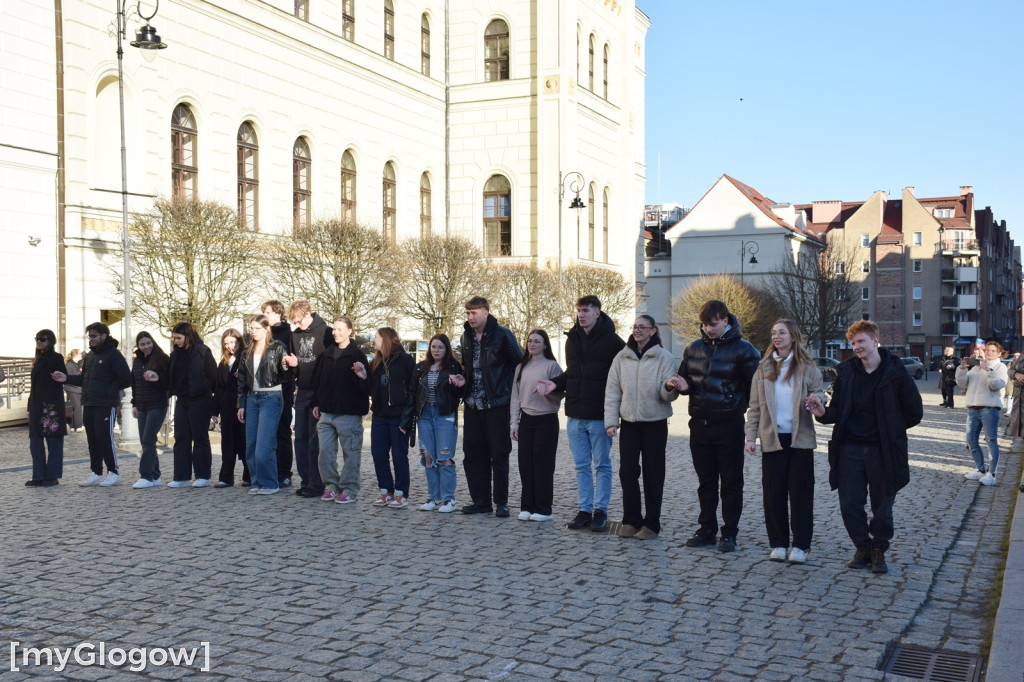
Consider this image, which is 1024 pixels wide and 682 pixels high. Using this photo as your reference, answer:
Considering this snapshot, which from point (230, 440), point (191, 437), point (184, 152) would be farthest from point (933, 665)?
point (184, 152)

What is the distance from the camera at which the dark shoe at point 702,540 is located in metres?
8.70

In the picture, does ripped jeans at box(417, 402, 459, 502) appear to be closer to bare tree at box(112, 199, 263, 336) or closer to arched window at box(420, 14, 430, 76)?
bare tree at box(112, 199, 263, 336)

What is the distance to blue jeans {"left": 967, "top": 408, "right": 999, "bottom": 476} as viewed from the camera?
13.3 metres

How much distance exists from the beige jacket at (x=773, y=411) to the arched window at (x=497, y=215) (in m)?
32.7

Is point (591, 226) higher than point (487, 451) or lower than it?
higher

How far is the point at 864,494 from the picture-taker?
806cm

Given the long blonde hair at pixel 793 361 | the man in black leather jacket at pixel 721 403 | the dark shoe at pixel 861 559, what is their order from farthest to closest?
the man in black leather jacket at pixel 721 403
the long blonde hair at pixel 793 361
the dark shoe at pixel 861 559

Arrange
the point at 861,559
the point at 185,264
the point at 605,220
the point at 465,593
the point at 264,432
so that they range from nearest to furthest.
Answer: the point at 465,593 → the point at 861,559 → the point at 264,432 → the point at 185,264 → the point at 605,220

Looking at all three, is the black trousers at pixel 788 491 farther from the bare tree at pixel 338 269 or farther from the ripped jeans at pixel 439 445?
the bare tree at pixel 338 269

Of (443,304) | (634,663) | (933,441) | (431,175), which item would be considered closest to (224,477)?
(634,663)

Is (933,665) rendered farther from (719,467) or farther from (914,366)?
(914,366)

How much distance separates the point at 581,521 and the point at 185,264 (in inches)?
576

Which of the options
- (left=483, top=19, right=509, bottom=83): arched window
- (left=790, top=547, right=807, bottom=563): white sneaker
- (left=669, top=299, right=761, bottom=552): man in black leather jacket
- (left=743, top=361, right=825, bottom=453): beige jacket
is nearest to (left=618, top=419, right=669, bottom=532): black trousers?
(left=669, top=299, right=761, bottom=552): man in black leather jacket

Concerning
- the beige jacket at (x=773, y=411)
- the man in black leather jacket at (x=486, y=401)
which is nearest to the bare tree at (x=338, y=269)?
the man in black leather jacket at (x=486, y=401)
